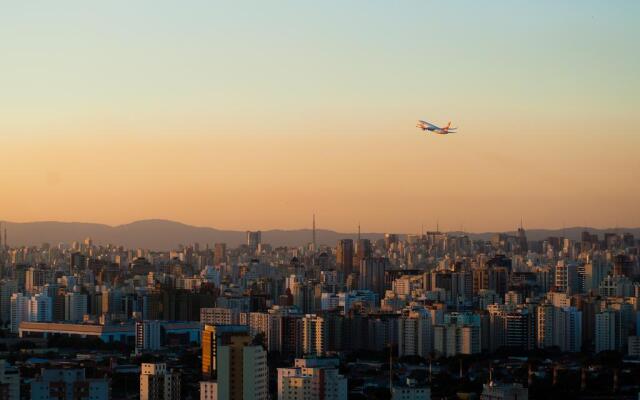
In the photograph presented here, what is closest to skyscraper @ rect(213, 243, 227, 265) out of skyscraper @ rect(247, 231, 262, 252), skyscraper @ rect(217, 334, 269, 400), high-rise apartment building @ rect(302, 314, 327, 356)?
skyscraper @ rect(247, 231, 262, 252)

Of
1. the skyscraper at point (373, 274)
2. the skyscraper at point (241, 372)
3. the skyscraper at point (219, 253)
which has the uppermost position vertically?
the skyscraper at point (219, 253)

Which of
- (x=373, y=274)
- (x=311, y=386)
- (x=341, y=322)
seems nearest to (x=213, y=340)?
(x=311, y=386)

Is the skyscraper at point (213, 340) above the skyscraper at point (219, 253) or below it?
below

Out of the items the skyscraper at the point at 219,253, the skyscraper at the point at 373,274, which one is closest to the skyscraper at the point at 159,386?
the skyscraper at the point at 373,274

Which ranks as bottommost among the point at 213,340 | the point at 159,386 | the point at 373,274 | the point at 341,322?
the point at 159,386

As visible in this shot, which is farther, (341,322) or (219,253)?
(219,253)

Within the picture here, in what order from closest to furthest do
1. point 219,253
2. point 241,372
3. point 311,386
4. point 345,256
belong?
point 241,372 → point 311,386 → point 345,256 → point 219,253

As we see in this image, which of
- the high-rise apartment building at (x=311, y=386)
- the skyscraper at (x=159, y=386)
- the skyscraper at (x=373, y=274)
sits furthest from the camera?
the skyscraper at (x=373, y=274)

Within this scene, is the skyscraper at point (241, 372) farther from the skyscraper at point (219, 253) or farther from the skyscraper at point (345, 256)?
the skyscraper at point (219, 253)

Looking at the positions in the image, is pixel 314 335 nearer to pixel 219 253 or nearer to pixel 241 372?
pixel 241 372

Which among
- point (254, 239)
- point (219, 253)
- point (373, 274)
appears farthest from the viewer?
point (254, 239)
